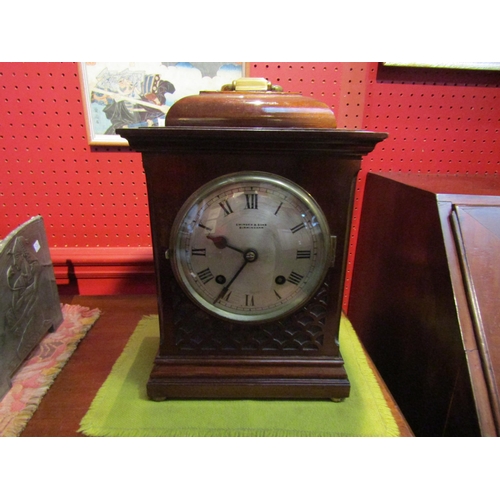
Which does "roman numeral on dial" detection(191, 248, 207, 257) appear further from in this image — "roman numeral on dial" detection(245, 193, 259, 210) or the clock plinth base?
the clock plinth base

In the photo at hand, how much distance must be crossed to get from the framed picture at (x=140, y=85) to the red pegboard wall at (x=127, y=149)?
5 centimetres

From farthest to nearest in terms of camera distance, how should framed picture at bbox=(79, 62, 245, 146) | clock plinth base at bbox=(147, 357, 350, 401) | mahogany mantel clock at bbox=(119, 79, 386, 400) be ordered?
framed picture at bbox=(79, 62, 245, 146)
clock plinth base at bbox=(147, 357, 350, 401)
mahogany mantel clock at bbox=(119, 79, 386, 400)

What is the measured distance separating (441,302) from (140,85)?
1.04m

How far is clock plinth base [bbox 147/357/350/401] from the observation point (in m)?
0.78

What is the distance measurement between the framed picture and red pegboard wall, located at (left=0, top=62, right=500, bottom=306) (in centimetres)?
5

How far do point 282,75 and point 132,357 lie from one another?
96 cm

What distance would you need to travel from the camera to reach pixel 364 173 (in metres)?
1.20

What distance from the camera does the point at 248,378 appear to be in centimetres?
78

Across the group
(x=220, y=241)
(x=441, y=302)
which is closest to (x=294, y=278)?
(x=220, y=241)

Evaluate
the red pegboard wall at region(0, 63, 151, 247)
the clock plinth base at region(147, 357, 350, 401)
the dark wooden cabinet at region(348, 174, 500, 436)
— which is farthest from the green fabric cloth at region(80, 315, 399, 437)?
the red pegboard wall at region(0, 63, 151, 247)

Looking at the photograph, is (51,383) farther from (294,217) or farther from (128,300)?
(294,217)

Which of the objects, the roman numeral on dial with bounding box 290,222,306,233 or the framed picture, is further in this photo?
the framed picture

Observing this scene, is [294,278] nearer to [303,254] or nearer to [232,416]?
[303,254]

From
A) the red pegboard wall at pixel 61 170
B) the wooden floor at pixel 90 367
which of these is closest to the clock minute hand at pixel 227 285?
the wooden floor at pixel 90 367
